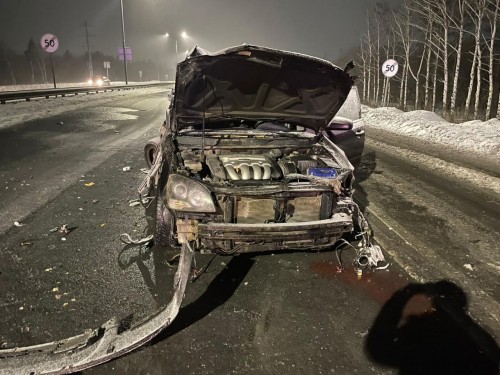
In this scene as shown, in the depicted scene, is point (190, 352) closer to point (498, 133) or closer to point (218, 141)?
point (218, 141)

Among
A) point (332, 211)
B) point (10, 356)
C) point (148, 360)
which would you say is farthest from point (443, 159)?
point (10, 356)

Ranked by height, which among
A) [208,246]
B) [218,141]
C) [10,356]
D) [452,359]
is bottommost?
[452,359]

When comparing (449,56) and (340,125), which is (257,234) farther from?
(449,56)

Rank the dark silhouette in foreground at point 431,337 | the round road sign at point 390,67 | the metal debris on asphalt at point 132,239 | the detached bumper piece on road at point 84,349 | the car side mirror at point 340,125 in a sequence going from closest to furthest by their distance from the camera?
the detached bumper piece on road at point 84,349 < the dark silhouette in foreground at point 431,337 < the metal debris on asphalt at point 132,239 < the car side mirror at point 340,125 < the round road sign at point 390,67

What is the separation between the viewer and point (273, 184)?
3195 millimetres

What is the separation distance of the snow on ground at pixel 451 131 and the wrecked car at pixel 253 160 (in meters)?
6.56

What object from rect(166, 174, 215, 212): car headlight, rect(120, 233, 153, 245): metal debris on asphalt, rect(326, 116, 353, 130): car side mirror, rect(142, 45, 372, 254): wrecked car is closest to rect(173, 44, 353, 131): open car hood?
A: rect(142, 45, 372, 254): wrecked car

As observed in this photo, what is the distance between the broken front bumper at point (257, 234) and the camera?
2.95 meters

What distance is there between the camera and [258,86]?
13.6 feet

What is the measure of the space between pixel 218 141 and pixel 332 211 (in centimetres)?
161

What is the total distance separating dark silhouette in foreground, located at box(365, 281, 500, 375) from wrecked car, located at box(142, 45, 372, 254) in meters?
0.82

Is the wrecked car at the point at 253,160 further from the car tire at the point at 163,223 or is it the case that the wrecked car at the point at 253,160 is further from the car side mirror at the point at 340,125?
the car side mirror at the point at 340,125

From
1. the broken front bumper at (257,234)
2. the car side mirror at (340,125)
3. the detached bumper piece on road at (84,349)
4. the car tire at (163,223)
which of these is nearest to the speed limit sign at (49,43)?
the car side mirror at (340,125)

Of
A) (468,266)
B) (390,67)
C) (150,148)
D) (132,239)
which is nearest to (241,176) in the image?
(132,239)
